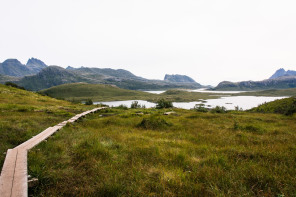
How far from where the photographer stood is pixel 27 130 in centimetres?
882

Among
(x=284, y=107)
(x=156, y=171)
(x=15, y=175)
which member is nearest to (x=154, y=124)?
(x=156, y=171)

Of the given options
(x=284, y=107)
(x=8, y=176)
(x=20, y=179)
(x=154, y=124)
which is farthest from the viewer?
(x=284, y=107)

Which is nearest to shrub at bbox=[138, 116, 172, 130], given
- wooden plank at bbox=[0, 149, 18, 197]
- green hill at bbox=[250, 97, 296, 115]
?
wooden plank at bbox=[0, 149, 18, 197]

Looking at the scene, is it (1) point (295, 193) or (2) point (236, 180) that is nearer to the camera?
(1) point (295, 193)

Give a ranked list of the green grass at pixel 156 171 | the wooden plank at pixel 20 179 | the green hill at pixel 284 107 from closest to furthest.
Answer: the wooden plank at pixel 20 179, the green grass at pixel 156 171, the green hill at pixel 284 107

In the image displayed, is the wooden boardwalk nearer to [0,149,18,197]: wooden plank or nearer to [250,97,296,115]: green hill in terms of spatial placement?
[0,149,18,197]: wooden plank

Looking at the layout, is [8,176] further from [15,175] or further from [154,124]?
[154,124]

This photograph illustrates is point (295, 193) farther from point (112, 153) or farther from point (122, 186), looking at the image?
point (112, 153)

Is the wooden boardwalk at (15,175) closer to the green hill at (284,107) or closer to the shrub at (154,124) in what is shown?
the shrub at (154,124)

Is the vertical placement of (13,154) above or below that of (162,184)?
above

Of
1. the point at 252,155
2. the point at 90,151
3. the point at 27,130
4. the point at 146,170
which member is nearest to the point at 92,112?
the point at 27,130

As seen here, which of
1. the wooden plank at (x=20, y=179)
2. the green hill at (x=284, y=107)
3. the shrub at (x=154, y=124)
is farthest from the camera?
the green hill at (x=284, y=107)

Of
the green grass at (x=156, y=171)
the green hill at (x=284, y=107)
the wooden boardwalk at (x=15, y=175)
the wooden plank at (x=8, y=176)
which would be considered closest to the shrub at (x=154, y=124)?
the green grass at (x=156, y=171)

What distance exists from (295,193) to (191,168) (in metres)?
2.51
